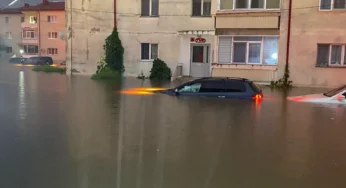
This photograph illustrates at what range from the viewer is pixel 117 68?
3036 cm

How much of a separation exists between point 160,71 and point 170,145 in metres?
19.6

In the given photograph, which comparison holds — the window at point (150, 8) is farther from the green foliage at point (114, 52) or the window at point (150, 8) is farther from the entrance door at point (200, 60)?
the entrance door at point (200, 60)

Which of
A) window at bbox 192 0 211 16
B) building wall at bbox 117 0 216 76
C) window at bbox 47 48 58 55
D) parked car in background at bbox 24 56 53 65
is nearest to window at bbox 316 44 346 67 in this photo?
building wall at bbox 117 0 216 76

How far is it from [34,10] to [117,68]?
4629 centimetres

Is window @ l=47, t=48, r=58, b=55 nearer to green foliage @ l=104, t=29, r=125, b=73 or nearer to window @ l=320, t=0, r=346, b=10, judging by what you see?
Result: green foliage @ l=104, t=29, r=125, b=73

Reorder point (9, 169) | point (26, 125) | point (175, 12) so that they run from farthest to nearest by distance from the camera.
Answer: point (175, 12) → point (26, 125) → point (9, 169)

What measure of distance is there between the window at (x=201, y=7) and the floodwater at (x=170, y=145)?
44.3ft

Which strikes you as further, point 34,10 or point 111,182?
point 34,10

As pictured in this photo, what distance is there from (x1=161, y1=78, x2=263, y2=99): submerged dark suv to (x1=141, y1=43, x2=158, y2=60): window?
1131 centimetres

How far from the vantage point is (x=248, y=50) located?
24781 mm

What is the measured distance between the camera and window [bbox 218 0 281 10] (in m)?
24.0

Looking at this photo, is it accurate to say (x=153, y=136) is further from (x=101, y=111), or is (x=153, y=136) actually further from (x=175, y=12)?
(x=175, y=12)

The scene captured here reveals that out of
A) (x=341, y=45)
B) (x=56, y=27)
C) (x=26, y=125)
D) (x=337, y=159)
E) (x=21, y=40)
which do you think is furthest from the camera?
(x=21, y=40)

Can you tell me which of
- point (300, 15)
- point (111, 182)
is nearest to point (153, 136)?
point (111, 182)
